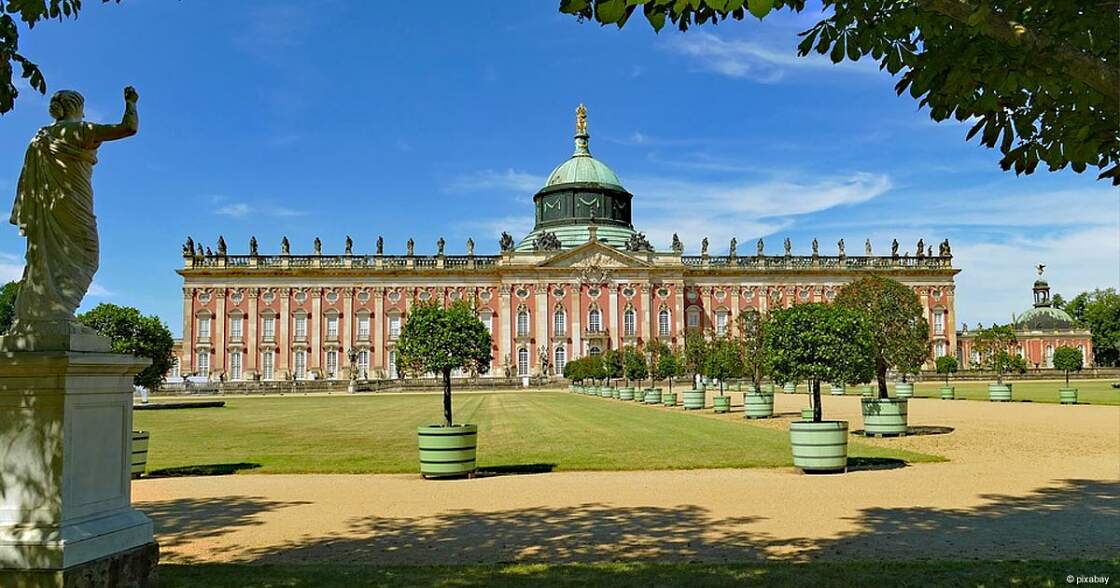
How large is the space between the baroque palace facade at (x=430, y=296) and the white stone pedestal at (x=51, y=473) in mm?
59468

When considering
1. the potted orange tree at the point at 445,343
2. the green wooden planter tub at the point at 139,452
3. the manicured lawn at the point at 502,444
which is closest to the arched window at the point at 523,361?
the manicured lawn at the point at 502,444

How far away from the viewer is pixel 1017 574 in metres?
5.68

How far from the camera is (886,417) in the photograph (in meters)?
16.7

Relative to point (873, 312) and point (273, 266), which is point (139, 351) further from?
point (273, 266)

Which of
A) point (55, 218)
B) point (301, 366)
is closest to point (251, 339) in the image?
point (301, 366)

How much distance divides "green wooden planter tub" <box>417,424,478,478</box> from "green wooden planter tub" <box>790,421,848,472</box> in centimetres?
452

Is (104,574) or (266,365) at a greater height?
(266,365)

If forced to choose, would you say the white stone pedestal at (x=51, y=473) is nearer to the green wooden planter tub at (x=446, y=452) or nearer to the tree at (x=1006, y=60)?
the tree at (x=1006, y=60)

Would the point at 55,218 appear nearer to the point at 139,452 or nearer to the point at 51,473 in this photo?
the point at 51,473

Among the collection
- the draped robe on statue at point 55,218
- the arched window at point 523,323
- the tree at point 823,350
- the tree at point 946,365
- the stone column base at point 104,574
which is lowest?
the stone column base at point 104,574

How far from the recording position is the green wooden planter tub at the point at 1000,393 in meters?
30.1

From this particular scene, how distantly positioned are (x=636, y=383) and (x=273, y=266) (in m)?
31.1

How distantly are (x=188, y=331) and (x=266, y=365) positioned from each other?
662 cm

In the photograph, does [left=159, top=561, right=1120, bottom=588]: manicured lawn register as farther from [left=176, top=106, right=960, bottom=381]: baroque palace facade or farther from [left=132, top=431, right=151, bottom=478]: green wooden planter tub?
[left=176, top=106, right=960, bottom=381]: baroque palace facade
